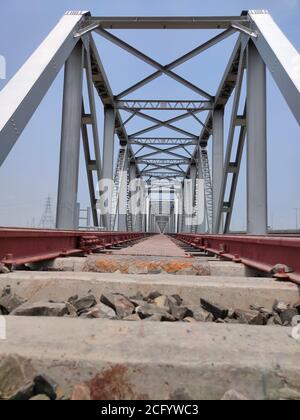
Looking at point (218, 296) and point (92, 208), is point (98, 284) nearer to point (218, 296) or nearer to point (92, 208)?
point (218, 296)

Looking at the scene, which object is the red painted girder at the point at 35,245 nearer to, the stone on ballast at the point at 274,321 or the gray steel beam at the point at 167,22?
the stone on ballast at the point at 274,321

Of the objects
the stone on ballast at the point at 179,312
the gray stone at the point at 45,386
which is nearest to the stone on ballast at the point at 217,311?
the stone on ballast at the point at 179,312

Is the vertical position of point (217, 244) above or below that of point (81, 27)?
below

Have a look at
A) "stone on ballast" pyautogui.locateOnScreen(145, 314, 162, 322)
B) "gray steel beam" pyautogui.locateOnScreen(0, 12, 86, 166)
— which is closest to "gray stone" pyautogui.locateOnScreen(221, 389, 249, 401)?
"stone on ballast" pyautogui.locateOnScreen(145, 314, 162, 322)

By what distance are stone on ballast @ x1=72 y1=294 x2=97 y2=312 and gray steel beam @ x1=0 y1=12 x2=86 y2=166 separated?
11.7ft

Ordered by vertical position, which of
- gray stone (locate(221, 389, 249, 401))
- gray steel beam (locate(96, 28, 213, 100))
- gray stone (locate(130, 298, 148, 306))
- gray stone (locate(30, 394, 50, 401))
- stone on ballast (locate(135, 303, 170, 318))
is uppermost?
gray steel beam (locate(96, 28, 213, 100))

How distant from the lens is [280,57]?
7.09 meters

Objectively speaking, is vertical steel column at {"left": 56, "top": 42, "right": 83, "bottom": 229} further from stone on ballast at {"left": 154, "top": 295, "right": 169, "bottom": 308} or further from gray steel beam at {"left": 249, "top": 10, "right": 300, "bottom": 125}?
stone on ballast at {"left": 154, "top": 295, "right": 169, "bottom": 308}

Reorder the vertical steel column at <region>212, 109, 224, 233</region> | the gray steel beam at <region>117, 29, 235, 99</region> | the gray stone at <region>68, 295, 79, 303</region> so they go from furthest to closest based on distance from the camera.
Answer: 1. the vertical steel column at <region>212, 109, 224, 233</region>
2. the gray steel beam at <region>117, 29, 235, 99</region>
3. the gray stone at <region>68, 295, 79, 303</region>

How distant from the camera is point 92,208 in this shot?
14414 millimetres

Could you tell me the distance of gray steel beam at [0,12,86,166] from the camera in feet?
17.5

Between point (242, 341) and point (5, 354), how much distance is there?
2.91 ft

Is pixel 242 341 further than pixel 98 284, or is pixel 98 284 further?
pixel 98 284
